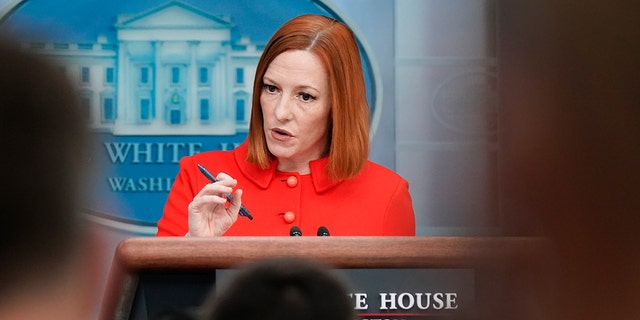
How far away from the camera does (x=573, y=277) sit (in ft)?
1.12

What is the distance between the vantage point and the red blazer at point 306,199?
170 centimetres

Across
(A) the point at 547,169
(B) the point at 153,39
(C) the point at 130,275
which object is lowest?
(C) the point at 130,275

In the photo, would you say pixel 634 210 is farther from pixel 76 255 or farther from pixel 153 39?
pixel 153 39

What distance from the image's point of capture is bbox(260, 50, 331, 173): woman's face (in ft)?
5.59

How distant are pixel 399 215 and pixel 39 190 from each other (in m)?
1.18

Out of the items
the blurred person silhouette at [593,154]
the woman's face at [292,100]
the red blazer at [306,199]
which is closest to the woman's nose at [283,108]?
the woman's face at [292,100]

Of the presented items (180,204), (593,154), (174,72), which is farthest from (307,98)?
(593,154)

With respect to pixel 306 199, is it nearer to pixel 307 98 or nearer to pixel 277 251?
pixel 307 98

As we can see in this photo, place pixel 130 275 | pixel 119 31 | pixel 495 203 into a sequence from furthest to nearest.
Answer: pixel 119 31
pixel 130 275
pixel 495 203

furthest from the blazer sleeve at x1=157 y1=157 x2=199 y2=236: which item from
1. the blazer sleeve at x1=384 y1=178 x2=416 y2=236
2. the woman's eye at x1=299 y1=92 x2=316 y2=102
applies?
the blazer sleeve at x1=384 y1=178 x2=416 y2=236

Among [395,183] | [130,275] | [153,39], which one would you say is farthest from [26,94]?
[153,39]

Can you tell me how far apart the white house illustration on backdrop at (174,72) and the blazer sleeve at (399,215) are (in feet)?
3.06

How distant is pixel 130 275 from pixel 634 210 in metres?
0.60

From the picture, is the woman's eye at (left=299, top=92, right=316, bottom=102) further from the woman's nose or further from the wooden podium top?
the wooden podium top
